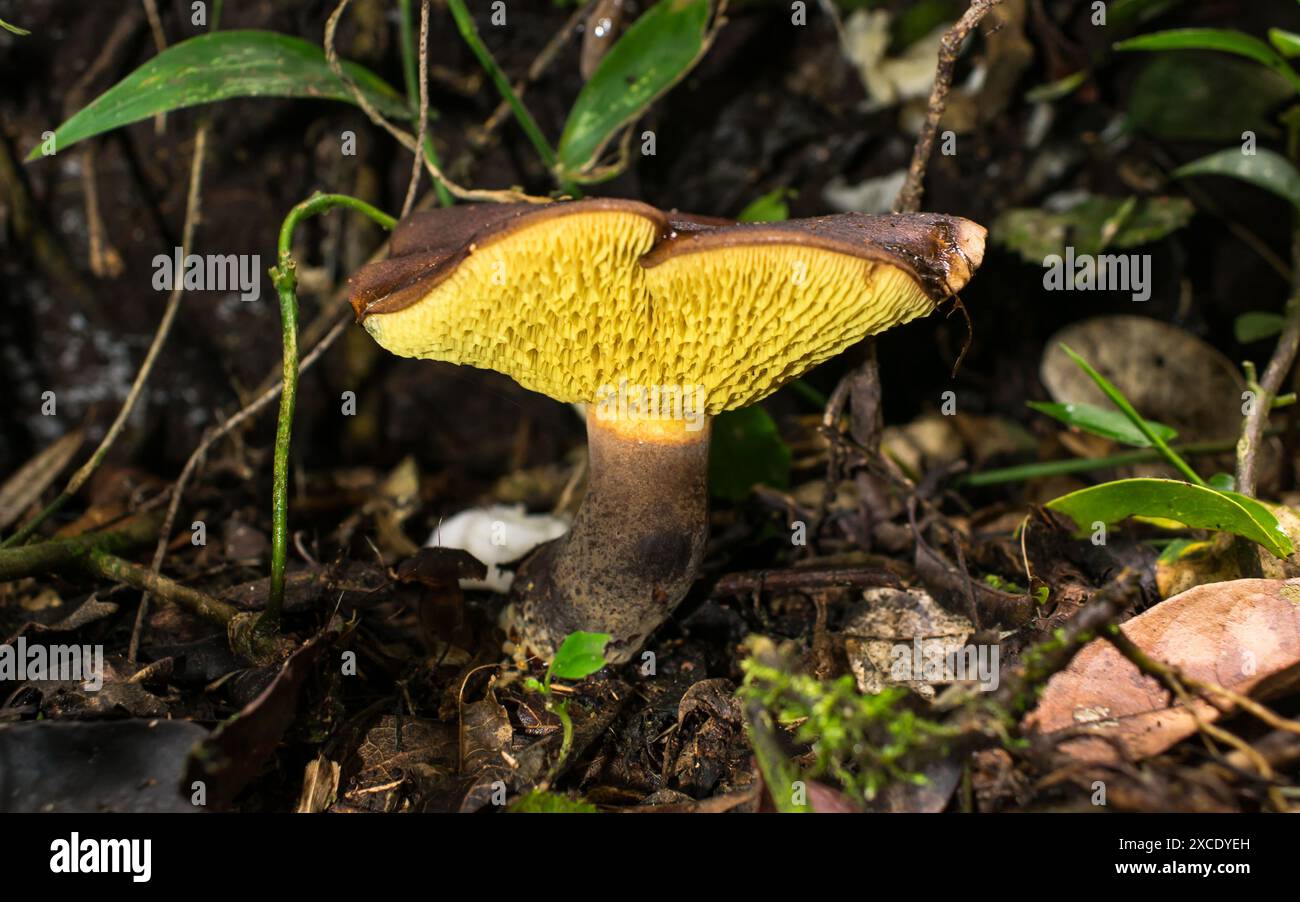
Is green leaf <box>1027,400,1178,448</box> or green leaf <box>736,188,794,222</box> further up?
green leaf <box>736,188,794,222</box>

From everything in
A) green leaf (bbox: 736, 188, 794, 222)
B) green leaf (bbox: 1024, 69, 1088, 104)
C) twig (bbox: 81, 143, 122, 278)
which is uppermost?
green leaf (bbox: 1024, 69, 1088, 104)

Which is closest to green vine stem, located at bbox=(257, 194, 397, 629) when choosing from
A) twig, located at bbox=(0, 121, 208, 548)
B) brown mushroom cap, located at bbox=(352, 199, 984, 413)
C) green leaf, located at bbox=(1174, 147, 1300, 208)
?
brown mushroom cap, located at bbox=(352, 199, 984, 413)

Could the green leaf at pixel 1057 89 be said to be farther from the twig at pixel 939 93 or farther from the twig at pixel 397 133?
the twig at pixel 397 133

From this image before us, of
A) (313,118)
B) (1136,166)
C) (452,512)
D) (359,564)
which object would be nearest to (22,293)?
(313,118)

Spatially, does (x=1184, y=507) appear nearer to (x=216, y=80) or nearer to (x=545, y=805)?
(x=545, y=805)

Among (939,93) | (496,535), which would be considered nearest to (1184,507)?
(939,93)

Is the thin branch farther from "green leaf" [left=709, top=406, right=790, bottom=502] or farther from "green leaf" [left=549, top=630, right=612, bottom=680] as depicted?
"green leaf" [left=549, top=630, right=612, bottom=680]

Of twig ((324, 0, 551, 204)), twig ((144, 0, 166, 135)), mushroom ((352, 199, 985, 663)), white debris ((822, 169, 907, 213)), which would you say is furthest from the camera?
white debris ((822, 169, 907, 213))

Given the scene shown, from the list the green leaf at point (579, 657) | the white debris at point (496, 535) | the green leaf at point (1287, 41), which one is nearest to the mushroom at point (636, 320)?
the white debris at point (496, 535)
